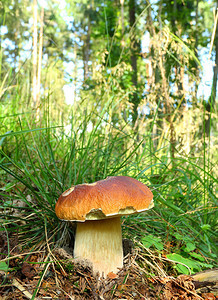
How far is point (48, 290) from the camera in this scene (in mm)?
1031

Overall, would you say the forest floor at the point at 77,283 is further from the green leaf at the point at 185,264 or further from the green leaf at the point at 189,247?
the green leaf at the point at 189,247

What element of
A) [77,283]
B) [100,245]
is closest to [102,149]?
[100,245]

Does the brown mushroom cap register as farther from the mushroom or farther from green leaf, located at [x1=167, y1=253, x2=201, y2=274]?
green leaf, located at [x1=167, y1=253, x2=201, y2=274]

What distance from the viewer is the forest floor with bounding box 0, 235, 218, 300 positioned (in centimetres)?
102

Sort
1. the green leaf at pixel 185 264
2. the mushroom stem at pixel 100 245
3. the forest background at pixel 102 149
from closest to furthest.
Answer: the mushroom stem at pixel 100 245
the green leaf at pixel 185 264
the forest background at pixel 102 149

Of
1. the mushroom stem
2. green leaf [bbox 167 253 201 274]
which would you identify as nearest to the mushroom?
the mushroom stem

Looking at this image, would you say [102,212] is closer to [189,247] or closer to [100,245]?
[100,245]

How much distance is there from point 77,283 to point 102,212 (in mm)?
381

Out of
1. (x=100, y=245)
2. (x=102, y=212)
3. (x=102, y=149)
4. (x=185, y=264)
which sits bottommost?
(x=185, y=264)

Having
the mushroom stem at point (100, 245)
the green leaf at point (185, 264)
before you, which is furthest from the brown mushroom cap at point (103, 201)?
the green leaf at point (185, 264)

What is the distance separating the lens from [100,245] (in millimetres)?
1168

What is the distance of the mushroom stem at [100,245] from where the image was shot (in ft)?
3.79

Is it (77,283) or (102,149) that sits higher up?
(102,149)

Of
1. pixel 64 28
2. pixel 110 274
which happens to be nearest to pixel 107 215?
pixel 110 274
